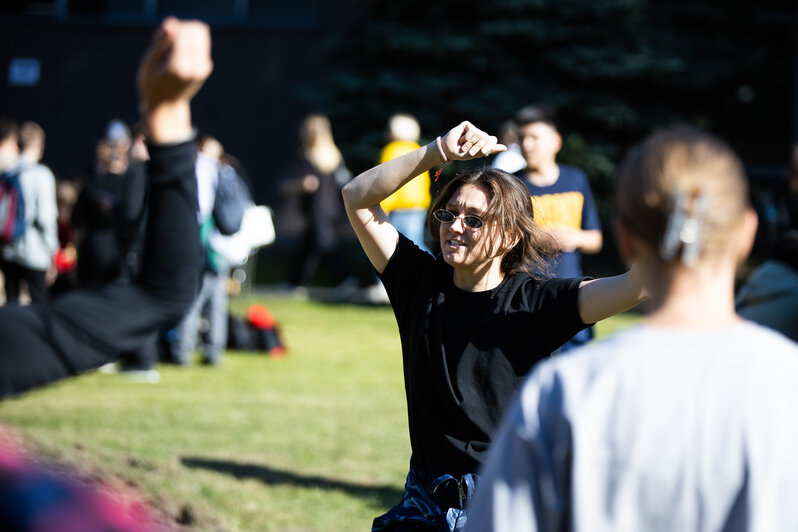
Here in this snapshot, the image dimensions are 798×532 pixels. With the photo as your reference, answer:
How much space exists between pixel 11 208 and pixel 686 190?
828 centimetres

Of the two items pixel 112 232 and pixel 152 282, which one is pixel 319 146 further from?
pixel 152 282

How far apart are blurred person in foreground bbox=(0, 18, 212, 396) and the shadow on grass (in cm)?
419

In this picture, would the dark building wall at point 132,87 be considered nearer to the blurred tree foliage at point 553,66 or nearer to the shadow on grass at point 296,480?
the blurred tree foliage at point 553,66

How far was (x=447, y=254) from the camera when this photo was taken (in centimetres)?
339

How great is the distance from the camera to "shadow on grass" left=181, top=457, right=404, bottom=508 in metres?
6.14

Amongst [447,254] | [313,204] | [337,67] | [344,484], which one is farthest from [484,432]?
[337,67]

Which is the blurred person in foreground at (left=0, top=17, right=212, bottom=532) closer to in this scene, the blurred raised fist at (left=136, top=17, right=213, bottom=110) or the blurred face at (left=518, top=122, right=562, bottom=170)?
the blurred raised fist at (left=136, top=17, right=213, bottom=110)

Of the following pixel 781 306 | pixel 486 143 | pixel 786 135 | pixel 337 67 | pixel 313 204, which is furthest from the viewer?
pixel 786 135

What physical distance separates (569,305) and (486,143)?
22.8 inches

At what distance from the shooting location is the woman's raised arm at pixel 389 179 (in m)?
3.22

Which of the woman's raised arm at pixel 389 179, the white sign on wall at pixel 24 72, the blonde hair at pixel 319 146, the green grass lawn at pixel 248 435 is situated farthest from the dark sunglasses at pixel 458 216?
the white sign on wall at pixel 24 72

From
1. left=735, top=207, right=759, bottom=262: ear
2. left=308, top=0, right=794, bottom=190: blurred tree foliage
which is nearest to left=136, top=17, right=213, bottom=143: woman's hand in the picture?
left=735, top=207, right=759, bottom=262: ear

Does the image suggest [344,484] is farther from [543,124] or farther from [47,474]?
[47,474]

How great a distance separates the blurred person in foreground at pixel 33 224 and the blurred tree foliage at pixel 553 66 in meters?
9.05
